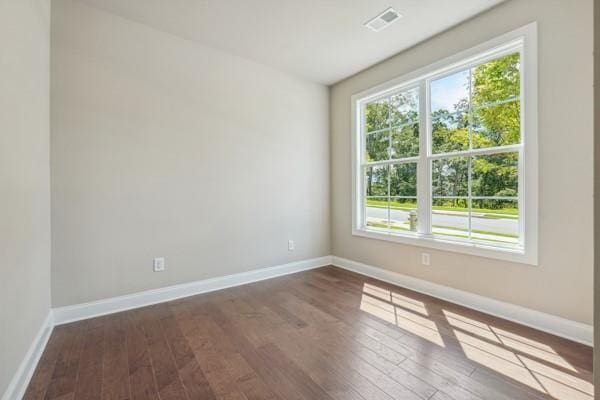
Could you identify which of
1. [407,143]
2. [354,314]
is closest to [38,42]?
[354,314]

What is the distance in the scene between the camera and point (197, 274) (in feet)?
9.86

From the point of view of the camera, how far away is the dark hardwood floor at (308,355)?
1.52 metres

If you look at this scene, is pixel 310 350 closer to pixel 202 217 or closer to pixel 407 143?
pixel 202 217

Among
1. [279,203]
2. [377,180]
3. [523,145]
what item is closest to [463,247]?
→ [523,145]

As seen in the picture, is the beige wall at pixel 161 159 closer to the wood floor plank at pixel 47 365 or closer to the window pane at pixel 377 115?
the wood floor plank at pixel 47 365

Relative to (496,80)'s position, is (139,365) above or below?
below

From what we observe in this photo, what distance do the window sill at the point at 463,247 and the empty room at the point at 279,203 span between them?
2cm

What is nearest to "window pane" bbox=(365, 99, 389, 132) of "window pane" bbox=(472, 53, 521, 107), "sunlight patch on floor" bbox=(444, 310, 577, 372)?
"window pane" bbox=(472, 53, 521, 107)

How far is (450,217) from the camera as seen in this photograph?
9.36 ft

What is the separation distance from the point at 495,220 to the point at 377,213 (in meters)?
1.37

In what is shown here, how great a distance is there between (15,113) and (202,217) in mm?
1736

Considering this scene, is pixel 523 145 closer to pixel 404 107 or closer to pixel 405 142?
pixel 405 142

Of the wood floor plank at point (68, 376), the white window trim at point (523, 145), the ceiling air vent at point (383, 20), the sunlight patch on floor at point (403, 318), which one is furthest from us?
the ceiling air vent at point (383, 20)

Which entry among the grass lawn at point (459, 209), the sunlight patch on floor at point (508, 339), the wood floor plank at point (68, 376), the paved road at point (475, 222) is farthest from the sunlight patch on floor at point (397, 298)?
the wood floor plank at point (68, 376)
